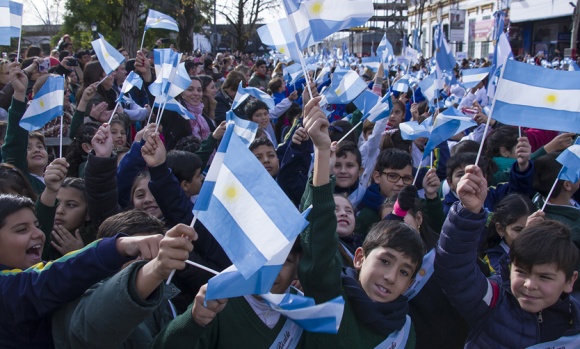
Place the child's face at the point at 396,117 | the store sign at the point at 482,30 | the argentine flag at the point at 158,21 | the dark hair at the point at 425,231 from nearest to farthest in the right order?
the dark hair at the point at 425,231, the child's face at the point at 396,117, the argentine flag at the point at 158,21, the store sign at the point at 482,30

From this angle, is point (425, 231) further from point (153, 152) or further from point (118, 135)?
point (118, 135)

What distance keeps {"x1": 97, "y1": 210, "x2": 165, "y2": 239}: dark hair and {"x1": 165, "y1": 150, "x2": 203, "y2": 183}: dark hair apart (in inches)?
44.3

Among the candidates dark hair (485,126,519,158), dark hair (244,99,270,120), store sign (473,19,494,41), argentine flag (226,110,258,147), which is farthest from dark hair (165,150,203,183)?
store sign (473,19,494,41)

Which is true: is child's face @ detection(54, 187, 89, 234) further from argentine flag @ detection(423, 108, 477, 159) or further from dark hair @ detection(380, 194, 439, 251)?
argentine flag @ detection(423, 108, 477, 159)

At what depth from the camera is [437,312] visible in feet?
9.16

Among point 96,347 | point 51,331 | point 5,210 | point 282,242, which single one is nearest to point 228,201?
point 282,242

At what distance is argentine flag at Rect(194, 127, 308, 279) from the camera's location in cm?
166

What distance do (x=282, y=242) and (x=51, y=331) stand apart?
0.92 m

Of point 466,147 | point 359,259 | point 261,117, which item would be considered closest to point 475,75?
point 466,147

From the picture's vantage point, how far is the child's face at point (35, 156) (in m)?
4.05

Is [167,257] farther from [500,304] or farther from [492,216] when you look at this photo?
[492,216]

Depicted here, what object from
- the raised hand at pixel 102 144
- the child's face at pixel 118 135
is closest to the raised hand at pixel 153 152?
the raised hand at pixel 102 144

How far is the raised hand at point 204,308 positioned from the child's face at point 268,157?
2321mm

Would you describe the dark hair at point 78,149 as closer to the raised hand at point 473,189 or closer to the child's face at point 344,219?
the child's face at point 344,219
